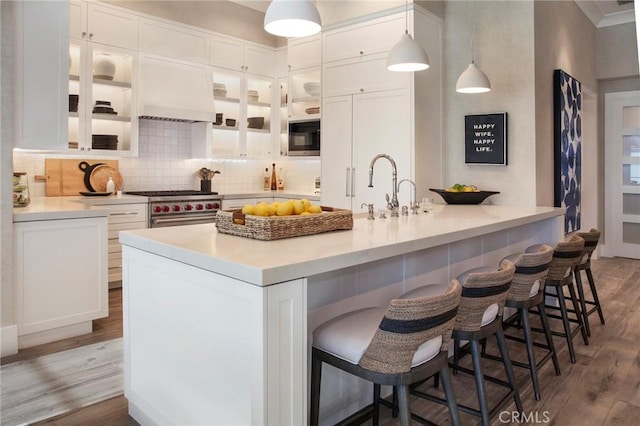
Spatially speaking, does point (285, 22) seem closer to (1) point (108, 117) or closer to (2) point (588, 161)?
(1) point (108, 117)

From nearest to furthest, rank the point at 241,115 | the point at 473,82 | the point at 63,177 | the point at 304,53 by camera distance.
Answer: the point at 473,82 → the point at 63,177 → the point at 304,53 → the point at 241,115

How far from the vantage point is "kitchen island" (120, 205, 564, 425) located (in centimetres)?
154

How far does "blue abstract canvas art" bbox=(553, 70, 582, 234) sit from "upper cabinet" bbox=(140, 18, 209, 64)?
3876 mm

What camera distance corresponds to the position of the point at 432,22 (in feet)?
15.8

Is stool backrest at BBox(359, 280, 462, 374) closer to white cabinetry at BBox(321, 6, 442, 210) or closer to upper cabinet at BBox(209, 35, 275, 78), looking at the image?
white cabinetry at BBox(321, 6, 442, 210)

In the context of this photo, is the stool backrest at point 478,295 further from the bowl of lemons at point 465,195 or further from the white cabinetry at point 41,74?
the white cabinetry at point 41,74

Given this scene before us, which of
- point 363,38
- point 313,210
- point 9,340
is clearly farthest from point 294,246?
point 363,38

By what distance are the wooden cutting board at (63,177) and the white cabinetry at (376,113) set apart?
2547 millimetres

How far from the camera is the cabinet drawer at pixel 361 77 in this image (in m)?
4.65

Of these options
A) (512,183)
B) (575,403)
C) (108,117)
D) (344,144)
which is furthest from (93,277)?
(512,183)

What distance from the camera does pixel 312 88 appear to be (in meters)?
5.58

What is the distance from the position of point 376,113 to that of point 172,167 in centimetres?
255

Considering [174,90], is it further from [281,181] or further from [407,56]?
[407,56]

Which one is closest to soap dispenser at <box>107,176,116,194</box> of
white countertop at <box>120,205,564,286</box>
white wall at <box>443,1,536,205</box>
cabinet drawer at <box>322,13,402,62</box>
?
cabinet drawer at <box>322,13,402,62</box>
